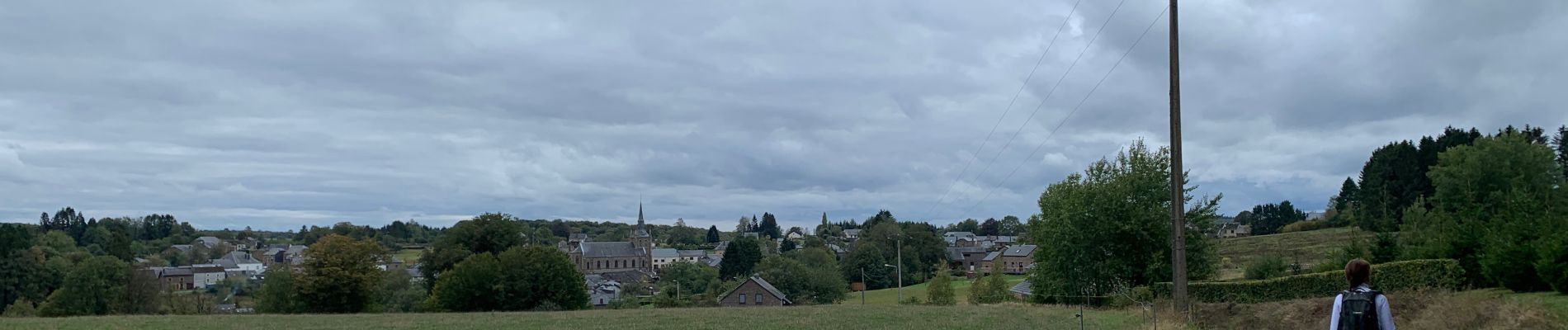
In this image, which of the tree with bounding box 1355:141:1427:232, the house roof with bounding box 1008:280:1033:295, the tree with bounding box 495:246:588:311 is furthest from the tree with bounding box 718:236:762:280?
the tree with bounding box 1355:141:1427:232

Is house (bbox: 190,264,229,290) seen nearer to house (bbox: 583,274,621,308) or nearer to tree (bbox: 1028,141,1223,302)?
house (bbox: 583,274,621,308)

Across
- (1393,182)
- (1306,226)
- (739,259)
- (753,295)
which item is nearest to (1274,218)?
(1306,226)

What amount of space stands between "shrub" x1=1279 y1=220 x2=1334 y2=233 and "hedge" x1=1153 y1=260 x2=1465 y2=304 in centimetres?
10714

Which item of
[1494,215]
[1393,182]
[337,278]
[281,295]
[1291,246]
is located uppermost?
[1393,182]

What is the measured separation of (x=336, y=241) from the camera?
176 ft

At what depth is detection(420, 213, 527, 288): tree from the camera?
71.0m

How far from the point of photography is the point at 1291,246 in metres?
93.0

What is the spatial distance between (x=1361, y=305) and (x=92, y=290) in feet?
246

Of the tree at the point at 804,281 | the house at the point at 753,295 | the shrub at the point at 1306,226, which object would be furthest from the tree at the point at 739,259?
the shrub at the point at 1306,226

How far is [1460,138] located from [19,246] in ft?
421

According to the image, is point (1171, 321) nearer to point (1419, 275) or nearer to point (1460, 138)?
point (1419, 275)

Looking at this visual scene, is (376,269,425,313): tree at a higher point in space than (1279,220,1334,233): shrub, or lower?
lower

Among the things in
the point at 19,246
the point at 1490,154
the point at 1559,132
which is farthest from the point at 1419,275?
the point at 19,246

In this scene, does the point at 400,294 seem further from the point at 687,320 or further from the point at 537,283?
the point at 687,320
